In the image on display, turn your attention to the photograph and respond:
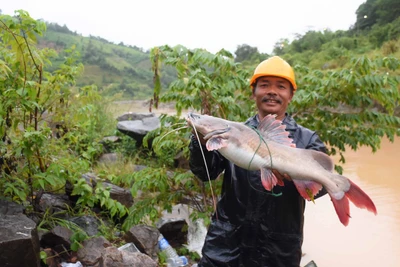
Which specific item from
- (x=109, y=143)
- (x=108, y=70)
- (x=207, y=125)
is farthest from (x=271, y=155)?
(x=108, y=70)

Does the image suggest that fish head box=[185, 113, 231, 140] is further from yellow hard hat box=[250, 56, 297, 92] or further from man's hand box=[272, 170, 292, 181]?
yellow hard hat box=[250, 56, 297, 92]

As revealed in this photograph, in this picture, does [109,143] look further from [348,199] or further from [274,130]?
[348,199]

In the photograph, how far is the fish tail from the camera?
1928 mm

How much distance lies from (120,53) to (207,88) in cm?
6240

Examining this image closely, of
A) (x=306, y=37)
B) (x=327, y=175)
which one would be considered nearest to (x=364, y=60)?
(x=327, y=175)

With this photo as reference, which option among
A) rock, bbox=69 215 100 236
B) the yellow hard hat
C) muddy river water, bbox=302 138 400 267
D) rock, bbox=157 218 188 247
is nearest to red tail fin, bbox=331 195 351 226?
the yellow hard hat

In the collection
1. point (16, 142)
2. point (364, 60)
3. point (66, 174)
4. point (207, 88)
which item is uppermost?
point (364, 60)

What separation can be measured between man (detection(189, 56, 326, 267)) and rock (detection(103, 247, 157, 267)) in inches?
46.2

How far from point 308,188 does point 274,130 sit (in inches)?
13.4

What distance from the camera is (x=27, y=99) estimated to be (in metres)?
3.30

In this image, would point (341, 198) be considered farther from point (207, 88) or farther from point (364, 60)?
point (364, 60)

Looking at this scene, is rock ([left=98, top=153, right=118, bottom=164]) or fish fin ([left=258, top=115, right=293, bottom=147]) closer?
fish fin ([left=258, top=115, right=293, bottom=147])

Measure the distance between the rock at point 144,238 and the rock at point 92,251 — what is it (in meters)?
0.45

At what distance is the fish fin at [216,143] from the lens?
77.5 inches
